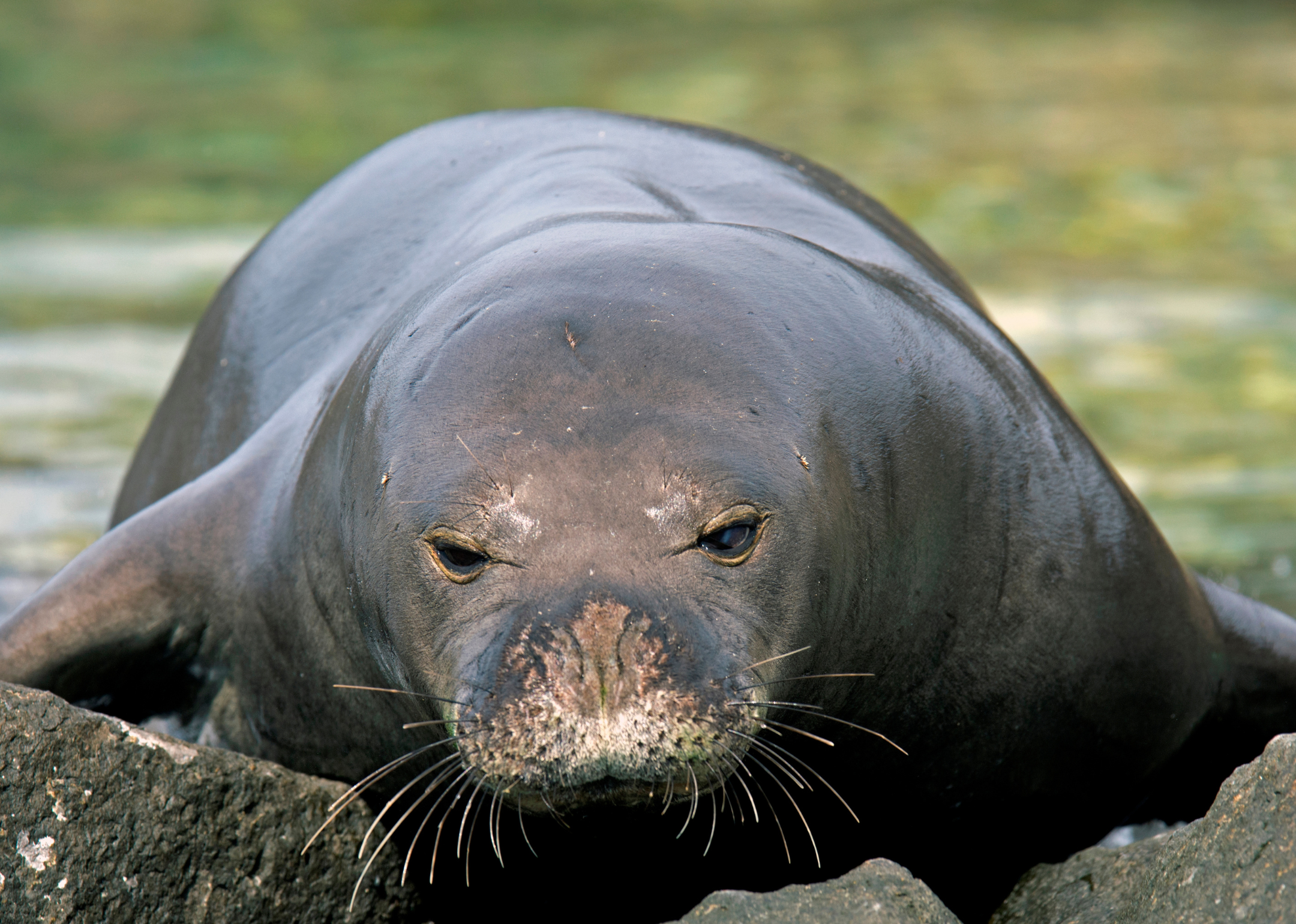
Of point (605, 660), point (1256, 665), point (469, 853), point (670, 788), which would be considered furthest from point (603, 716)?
point (1256, 665)

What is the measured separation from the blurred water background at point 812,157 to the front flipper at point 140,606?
1909mm

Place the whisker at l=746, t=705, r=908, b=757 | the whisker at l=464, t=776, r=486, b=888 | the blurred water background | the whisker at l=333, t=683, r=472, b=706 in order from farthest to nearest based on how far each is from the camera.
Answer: the blurred water background
the whisker at l=464, t=776, r=486, b=888
the whisker at l=746, t=705, r=908, b=757
the whisker at l=333, t=683, r=472, b=706

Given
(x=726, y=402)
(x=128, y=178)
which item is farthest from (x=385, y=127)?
(x=726, y=402)

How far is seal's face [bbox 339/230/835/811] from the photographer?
3168 millimetres

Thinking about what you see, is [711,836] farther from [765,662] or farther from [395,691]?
[395,691]

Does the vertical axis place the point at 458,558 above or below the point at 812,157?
above

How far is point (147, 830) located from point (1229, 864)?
1989mm

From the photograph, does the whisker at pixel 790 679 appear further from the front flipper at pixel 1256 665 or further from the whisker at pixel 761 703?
the front flipper at pixel 1256 665

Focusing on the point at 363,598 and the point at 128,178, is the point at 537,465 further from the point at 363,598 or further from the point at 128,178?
the point at 128,178

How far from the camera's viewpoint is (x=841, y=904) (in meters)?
3.27

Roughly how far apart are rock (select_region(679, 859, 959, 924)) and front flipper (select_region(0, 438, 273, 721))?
174 centimetres

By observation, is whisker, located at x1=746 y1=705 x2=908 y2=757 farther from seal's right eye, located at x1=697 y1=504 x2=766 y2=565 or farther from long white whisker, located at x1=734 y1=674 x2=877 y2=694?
seal's right eye, located at x1=697 y1=504 x2=766 y2=565

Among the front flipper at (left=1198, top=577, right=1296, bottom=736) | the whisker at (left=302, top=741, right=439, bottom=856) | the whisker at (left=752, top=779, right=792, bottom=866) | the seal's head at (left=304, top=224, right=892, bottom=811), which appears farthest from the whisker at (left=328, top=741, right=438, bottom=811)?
the front flipper at (left=1198, top=577, right=1296, bottom=736)

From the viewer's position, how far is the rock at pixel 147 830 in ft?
11.5
